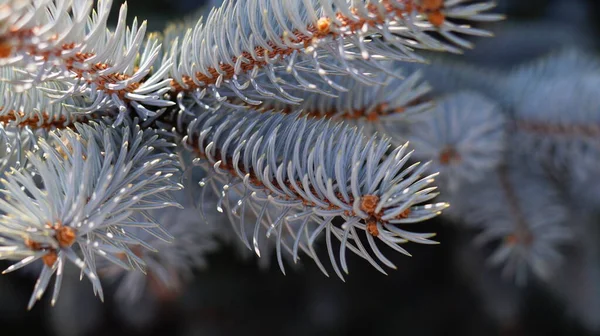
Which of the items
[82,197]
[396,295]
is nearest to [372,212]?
[82,197]

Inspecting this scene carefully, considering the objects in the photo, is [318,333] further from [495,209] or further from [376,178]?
[376,178]

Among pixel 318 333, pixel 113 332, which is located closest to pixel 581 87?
pixel 318 333

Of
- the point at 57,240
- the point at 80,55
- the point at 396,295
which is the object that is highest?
the point at 80,55

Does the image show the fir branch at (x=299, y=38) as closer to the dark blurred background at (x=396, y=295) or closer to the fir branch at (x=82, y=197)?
the fir branch at (x=82, y=197)

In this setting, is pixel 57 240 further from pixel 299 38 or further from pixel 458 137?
pixel 458 137

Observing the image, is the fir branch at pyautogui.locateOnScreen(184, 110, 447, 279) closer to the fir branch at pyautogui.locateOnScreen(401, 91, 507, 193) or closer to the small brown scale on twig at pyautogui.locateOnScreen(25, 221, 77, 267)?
the small brown scale on twig at pyautogui.locateOnScreen(25, 221, 77, 267)

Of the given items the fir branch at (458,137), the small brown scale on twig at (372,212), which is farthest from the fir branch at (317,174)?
the fir branch at (458,137)
